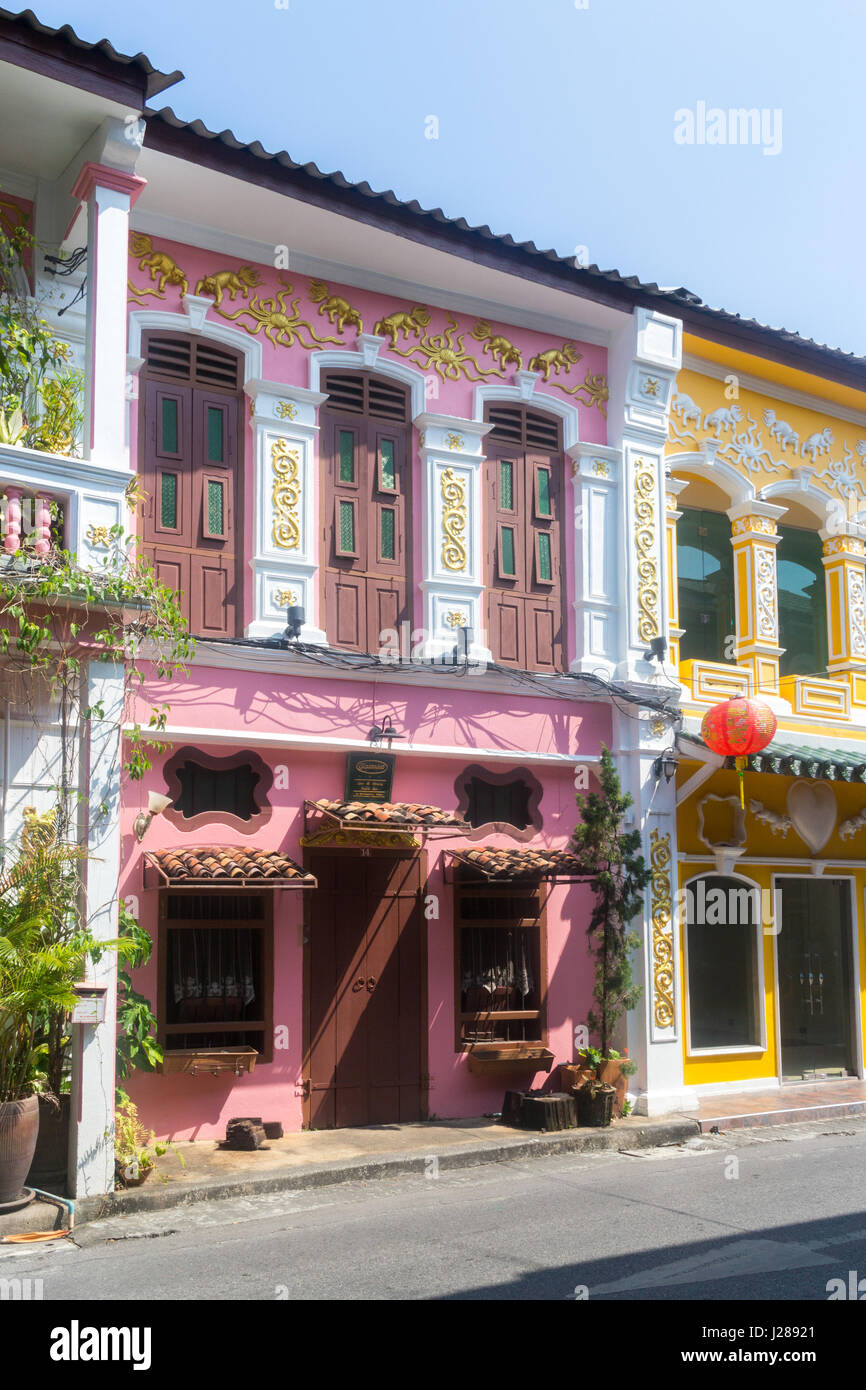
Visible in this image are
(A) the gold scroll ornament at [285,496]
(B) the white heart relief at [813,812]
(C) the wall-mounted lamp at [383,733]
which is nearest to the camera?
(A) the gold scroll ornament at [285,496]

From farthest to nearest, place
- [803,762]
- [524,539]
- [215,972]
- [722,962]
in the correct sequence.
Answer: [722,962], [524,539], [803,762], [215,972]

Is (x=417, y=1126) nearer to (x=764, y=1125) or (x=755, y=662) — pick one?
(x=764, y=1125)

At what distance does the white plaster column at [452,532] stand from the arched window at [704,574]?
10.4ft

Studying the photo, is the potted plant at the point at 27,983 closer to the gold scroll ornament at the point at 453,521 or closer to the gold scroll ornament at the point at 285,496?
the gold scroll ornament at the point at 285,496

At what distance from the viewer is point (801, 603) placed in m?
15.9

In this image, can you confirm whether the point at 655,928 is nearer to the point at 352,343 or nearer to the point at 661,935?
the point at 661,935

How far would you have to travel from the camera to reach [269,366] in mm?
11836

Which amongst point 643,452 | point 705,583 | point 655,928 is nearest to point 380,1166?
point 655,928

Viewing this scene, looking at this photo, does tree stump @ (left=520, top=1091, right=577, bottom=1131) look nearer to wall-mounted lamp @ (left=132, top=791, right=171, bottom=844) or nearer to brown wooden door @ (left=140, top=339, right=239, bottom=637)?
wall-mounted lamp @ (left=132, top=791, right=171, bottom=844)

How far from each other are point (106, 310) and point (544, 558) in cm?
525

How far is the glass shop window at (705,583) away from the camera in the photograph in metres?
14.9

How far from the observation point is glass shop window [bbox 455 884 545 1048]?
1221cm

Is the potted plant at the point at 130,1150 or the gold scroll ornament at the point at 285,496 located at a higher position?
the gold scroll ornament at the point at 285,496

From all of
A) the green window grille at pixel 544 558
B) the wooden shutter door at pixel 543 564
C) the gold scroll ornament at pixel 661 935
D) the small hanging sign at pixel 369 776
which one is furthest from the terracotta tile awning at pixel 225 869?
the green window grille at pixel 544 558
